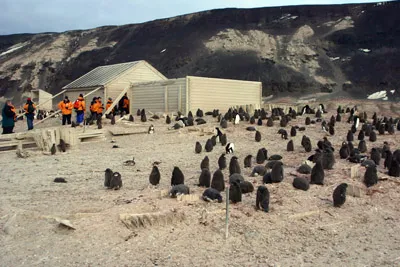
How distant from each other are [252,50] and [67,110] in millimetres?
42596

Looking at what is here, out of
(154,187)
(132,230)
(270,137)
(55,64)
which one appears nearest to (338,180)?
(154,187)

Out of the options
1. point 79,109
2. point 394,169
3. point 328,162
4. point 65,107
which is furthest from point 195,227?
point 65,107

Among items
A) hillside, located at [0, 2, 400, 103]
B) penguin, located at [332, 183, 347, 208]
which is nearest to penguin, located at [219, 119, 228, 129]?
penguin, located at [332, 183, 347, 208]

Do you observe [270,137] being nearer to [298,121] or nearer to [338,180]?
[298,121]

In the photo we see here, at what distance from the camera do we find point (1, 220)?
6.41 meters

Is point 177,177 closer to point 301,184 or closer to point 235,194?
point 235,194

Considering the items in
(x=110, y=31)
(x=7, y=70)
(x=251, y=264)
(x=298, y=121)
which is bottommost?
(x=251, y=264)

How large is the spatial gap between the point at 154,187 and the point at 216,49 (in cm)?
5574

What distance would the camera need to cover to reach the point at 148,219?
593 centimetres

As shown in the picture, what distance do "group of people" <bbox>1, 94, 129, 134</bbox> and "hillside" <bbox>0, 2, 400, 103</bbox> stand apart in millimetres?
29804

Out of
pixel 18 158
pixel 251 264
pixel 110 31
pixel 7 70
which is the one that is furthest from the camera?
pixel 110 31

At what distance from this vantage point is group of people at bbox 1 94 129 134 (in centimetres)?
1752

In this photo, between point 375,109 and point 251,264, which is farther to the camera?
point 375,109

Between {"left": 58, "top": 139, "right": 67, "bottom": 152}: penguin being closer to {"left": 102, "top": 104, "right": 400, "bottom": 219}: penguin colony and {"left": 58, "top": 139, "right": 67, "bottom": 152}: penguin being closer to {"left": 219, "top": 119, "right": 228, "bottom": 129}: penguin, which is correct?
{"left": 102, "top": 104, "right": 400, "bottom": 219}: penguin colony
